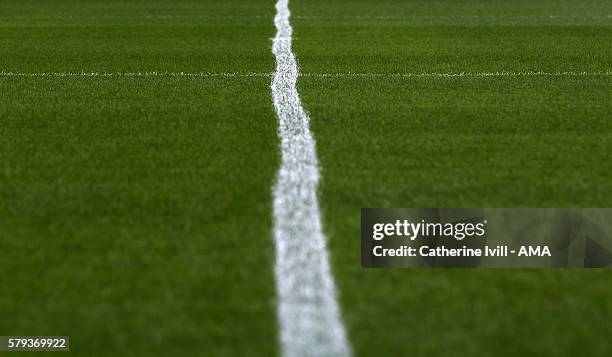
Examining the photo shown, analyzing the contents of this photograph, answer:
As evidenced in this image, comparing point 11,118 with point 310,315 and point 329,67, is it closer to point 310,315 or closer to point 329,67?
point 329,67

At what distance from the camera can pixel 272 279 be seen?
100.0 inches

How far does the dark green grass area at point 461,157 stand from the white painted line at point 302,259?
48 mm

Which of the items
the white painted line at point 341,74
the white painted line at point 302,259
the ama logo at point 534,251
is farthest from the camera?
the white painted line at point 341,74

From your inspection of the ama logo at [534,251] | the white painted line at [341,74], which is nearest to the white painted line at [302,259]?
the ama logo at [534,251]

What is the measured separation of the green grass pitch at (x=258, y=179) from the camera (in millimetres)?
2258

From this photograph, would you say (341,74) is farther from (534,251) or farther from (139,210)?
(534,251)

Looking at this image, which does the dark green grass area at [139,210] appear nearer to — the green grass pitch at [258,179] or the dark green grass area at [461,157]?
the green grass pitch at [258,179]

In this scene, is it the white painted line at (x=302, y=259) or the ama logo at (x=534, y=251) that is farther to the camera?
the ama logo at (x=534, y=251)

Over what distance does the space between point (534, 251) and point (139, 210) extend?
53.6 inches

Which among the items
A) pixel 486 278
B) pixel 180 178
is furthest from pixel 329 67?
pixel 486 278

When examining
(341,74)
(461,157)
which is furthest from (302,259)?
(341,74)

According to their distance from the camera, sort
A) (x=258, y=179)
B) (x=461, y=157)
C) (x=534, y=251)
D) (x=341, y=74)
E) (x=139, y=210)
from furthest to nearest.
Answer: (x=341, y=74), (x=461, y=157), (x=258, y=179), (x=139, y=210), (x=534, y=251)

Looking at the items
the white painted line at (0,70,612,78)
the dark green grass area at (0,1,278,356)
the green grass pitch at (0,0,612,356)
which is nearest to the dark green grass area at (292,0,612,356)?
the green grass pitch at (0,0,612,356)

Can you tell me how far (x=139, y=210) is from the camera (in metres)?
3.05
